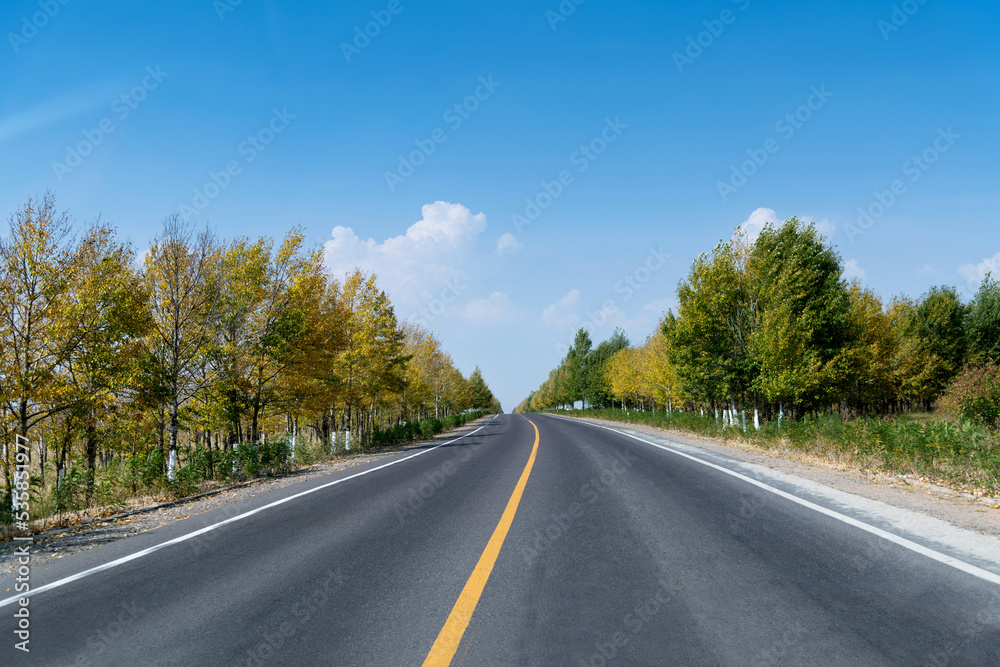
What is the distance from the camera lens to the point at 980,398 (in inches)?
738

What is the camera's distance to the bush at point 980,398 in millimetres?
18688

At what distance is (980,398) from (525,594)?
23031 mm

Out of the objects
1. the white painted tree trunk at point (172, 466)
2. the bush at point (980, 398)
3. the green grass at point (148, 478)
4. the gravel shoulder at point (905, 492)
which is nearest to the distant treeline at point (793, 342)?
the bush at point (980, 398)

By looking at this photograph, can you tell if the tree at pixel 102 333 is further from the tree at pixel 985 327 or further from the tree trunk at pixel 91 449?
the tree at pixel 985 327

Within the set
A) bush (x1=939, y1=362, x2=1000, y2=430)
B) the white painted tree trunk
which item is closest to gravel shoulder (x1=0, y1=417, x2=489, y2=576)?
the white painted tree trunk

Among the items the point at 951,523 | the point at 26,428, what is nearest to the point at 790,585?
the point at 951,523

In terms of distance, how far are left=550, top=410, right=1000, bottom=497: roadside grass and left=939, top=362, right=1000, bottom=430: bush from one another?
8.76 metres

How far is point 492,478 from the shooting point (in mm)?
10445

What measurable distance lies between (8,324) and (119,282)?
238 centimetres

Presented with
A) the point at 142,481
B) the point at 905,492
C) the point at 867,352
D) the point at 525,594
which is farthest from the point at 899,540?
the point at 867,352

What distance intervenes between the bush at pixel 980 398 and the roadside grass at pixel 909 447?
8764 millimetres

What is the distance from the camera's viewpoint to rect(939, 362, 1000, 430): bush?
736 inches

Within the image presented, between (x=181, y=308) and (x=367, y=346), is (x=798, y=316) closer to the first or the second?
(x=367, y=346)

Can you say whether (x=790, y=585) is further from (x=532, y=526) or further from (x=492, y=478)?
(x=492, y=478)
